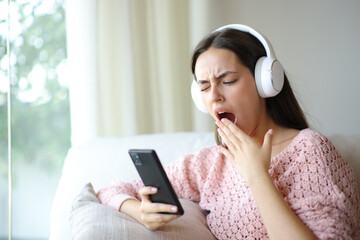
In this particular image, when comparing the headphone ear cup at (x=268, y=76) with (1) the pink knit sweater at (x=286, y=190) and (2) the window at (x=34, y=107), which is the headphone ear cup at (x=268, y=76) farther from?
(2) the window at (x=34, y=107)

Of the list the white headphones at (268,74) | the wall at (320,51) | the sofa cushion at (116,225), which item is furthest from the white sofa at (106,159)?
the wall at (320,51)

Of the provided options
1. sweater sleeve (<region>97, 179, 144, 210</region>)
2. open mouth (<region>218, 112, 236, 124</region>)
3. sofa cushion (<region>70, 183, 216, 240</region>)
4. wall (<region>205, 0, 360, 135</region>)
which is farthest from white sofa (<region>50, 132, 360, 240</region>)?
wall (<region>205, 0, 360, 135</region>)

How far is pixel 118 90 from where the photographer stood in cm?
232

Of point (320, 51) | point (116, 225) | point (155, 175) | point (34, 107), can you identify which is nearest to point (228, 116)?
point (155, 175)

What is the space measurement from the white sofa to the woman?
163 mm

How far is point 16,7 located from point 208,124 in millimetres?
1203

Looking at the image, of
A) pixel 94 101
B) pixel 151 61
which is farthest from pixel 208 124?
pixel 94 101

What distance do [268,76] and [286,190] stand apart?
1.07 feet

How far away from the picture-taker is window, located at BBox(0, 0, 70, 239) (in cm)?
237

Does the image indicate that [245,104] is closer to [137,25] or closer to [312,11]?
[312,11]

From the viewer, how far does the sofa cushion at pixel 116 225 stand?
1.13m

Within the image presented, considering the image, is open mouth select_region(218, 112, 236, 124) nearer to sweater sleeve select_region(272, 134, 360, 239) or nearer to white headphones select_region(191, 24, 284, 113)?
white headphones select_region(191, 24, 284, 113)

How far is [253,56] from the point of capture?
53.2 inches

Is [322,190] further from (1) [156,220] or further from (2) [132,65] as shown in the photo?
(2) [132,65]
